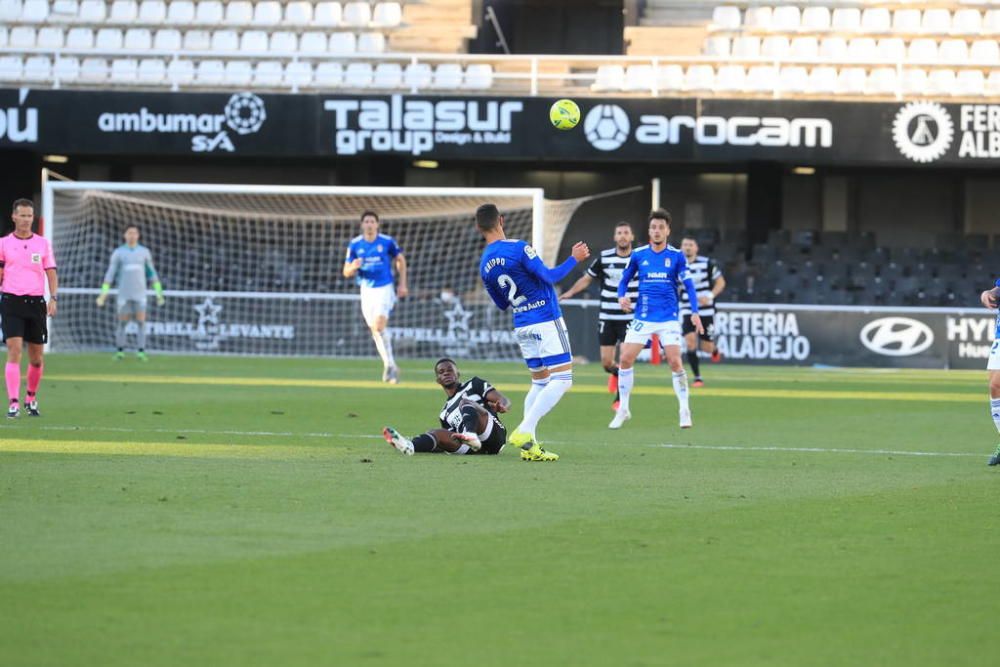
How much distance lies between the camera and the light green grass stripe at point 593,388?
19.9m

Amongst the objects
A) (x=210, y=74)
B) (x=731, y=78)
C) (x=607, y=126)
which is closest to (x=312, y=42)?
(x=210, y=74)

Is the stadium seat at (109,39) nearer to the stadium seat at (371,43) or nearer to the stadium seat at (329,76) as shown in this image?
the stadium seat at (329,76)

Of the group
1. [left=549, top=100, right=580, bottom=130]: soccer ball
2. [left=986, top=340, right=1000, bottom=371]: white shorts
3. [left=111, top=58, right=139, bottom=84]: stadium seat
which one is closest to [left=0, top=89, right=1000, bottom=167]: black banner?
[left=111, top=58, right=139, bottom=84]: stadium seat

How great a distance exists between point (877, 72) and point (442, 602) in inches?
1043

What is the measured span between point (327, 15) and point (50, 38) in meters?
6.05

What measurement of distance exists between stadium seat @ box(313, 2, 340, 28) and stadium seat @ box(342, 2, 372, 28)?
0.77ft

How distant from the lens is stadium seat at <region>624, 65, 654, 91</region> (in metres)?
30.6

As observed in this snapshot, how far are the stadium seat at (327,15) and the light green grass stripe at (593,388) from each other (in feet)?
44.4

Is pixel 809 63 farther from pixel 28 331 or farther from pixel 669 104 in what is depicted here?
pixel 28 331

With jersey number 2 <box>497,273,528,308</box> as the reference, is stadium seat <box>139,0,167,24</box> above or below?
above

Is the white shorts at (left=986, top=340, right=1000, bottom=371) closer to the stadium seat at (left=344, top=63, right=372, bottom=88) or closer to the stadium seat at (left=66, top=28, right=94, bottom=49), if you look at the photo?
the stadium seat at (left=344, top=63, right=372, bottom=88)

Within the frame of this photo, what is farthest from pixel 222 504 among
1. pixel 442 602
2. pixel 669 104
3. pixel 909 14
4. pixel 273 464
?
pixel 909 14

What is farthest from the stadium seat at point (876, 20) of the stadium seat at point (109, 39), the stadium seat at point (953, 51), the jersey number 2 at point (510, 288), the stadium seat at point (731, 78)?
the jersey number 2 at point (510, 288)

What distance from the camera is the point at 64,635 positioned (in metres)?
5.39
